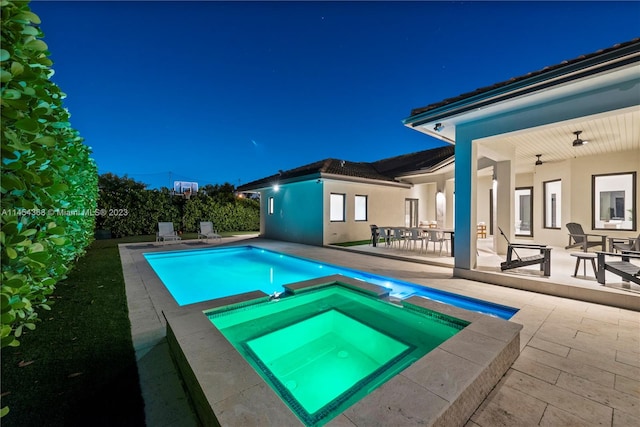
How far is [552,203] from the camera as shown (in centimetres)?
1021

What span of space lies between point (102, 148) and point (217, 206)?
256 feet

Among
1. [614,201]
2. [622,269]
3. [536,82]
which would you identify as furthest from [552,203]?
[536,82]

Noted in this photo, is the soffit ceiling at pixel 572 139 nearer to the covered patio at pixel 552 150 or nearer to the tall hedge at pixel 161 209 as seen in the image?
the covered patio at pixel 552 150

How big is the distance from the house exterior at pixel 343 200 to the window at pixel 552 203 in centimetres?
→ 369

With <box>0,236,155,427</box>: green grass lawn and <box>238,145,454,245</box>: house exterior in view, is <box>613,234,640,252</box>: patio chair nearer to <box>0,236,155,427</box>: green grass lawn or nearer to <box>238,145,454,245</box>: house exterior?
<box>238,145,454,245</box>: house exterior

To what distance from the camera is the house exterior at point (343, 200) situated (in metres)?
11.9

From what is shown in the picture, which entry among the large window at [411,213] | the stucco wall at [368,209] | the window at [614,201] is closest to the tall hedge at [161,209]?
the stucco wall at [368,209]

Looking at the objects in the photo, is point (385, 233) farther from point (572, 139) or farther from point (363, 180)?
point (572, 139)

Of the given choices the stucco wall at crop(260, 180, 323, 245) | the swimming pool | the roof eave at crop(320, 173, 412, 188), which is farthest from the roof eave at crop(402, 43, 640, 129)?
the stucco wall at crop(260, 180, 323, 245)

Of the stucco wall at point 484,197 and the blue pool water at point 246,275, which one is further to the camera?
the stucco wall at point 484,197

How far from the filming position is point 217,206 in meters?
18.6

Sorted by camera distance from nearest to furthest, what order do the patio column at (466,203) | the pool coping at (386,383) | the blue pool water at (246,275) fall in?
the pool coping at (386,383) < the blue pool water at (246,275) < the patio column at (466,203)

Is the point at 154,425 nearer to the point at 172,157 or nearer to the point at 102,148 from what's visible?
the point at 102,148

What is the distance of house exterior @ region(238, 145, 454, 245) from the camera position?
11938 millimetres
